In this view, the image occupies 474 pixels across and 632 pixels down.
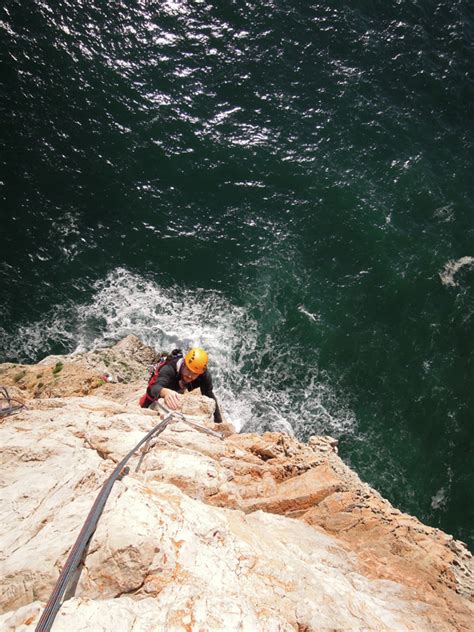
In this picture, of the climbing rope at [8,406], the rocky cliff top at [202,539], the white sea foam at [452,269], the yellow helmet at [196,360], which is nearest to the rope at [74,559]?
the rocky cliff top at [202,539]

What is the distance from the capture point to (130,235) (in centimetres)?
2355

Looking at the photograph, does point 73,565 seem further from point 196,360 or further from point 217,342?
point 217,342

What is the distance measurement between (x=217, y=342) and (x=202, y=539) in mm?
15209

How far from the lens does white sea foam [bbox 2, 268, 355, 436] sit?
68.2 feet

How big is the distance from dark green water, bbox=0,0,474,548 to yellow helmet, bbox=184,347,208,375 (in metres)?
8.27

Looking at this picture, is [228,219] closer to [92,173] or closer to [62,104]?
[92,173]

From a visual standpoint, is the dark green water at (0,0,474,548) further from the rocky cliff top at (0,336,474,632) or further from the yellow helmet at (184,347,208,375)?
the rocky cliff top at (0,336,474,632)

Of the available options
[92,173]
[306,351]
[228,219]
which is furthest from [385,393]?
[92,173]

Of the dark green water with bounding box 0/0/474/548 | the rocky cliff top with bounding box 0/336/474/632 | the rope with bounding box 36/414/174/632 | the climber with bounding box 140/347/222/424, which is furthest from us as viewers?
the dark green water with bounding box 0/0/474/548

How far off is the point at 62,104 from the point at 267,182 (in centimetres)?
1267

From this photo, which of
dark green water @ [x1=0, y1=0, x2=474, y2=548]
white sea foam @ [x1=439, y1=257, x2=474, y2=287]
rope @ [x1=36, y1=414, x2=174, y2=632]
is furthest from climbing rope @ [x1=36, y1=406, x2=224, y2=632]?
white sea foam @ [x1=439, y1=257, x2=474, y2=287]

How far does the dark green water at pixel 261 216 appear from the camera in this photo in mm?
21141

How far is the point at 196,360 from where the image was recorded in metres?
13.0

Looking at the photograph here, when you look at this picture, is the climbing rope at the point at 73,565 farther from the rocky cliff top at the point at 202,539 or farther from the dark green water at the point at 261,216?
the dark green water at the point at 261,216
